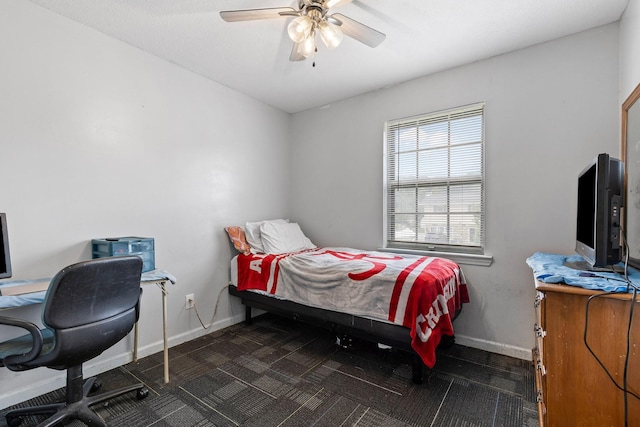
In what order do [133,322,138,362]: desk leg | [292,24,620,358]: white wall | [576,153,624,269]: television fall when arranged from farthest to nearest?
[133,322,138,362]: desk leg
[292,24,620,358]: white wall
[576,153,624,269]: television

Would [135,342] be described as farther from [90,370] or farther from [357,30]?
[357,30]

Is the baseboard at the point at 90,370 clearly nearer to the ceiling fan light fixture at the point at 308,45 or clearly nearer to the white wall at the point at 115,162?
the white wall at the point at 115,162

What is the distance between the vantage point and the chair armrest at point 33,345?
4.17 feet

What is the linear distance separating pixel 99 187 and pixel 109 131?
1.42ft

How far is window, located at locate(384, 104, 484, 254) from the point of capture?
2625 millimetres

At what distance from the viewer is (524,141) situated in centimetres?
235

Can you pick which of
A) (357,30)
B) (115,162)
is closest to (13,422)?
(115,162)

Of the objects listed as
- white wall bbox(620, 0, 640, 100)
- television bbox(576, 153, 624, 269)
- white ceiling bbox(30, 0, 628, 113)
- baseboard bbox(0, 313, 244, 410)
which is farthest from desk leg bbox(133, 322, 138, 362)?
white wall bbox(620, 0, 640, 100)

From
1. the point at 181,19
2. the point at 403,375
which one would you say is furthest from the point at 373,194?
the point at 181,19

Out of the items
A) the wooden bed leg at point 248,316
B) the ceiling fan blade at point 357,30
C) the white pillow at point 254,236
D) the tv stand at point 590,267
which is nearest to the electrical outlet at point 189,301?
the wooden bed leg at point 248,316

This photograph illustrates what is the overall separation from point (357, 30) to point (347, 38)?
0.51 meters

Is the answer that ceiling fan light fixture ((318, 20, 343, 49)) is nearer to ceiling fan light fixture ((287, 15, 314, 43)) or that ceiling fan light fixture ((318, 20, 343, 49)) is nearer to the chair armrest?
ceiling fan light fixture ((287, 15, 314, 43))

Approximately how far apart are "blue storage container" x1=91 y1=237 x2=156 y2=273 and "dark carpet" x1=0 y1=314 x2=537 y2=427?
0.85 metres

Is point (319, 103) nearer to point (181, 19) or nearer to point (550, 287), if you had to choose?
point (181, 19)
